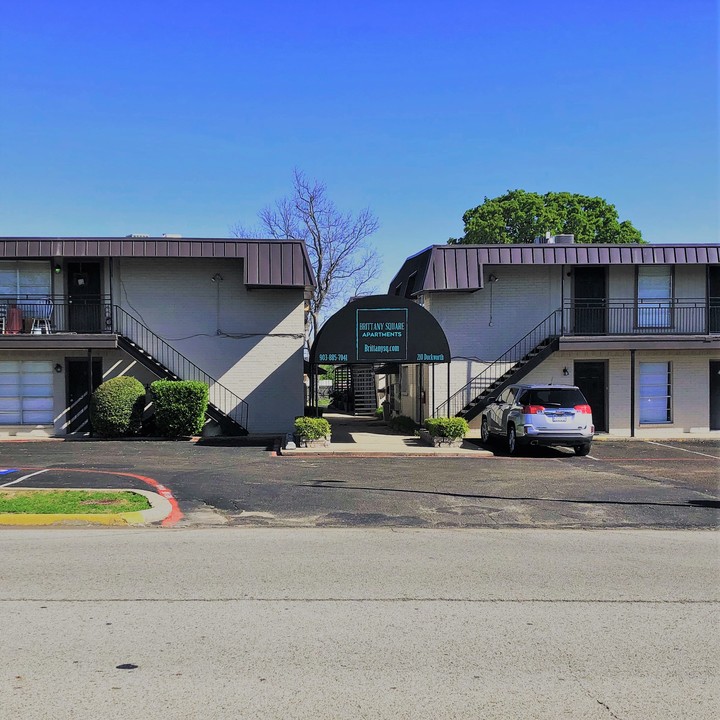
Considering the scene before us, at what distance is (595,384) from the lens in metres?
22.3

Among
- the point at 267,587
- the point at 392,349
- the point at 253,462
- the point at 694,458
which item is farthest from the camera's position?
the point at 392,349

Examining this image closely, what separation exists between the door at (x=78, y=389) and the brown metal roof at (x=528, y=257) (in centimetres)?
1054

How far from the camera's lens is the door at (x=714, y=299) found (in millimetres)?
22375

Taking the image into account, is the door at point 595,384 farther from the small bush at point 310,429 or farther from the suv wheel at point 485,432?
the small bush at point 310,429

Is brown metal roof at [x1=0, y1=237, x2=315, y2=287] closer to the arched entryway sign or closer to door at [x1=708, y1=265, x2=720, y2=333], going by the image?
the arched entryway sign

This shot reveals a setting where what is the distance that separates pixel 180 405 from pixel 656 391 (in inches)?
598

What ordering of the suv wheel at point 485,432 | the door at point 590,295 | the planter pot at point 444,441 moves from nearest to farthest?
1. the planter pot at point 444,441
2. the suv wheel at point 485,432
3. the door at point 590,295

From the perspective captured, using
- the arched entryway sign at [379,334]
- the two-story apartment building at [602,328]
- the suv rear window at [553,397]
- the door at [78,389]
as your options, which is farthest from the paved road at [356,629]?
the door at [78,389]

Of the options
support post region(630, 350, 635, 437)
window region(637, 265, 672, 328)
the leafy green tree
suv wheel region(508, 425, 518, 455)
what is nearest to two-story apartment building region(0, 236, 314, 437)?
suv wheel region(508, 425, 518, 455)

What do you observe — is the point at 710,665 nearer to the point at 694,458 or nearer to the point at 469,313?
the point at 694,458

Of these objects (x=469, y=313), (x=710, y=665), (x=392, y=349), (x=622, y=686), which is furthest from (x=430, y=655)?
(x=469, y=313)

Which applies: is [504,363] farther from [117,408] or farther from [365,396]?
[365,396]

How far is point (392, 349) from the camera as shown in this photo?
60.5 feet

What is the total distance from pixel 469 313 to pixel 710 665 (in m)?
17.7
